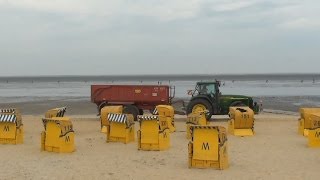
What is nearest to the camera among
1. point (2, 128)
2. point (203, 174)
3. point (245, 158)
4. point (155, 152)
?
point (203, 174)

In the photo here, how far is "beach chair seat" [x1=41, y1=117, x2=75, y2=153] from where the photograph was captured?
14008 millimetres

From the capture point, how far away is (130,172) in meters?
11.3

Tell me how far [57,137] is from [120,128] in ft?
8.73

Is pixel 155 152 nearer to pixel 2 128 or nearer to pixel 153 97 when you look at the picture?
pixel 2 128

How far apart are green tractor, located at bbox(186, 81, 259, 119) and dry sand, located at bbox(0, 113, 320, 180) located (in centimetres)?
572

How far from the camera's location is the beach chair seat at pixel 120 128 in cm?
1597

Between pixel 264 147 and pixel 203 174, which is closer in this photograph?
pixel 203 174

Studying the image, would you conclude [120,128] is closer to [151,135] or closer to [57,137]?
[151,135]

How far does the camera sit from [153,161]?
12.7m

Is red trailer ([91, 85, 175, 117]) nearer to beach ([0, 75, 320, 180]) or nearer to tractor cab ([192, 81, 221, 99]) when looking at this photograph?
tractor cab ([192, 81, 221, 99])

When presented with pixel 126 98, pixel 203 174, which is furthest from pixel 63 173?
pixel 126 98

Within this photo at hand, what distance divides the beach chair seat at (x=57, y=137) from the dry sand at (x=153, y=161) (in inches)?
11.1

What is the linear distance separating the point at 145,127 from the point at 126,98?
9812 millimetres

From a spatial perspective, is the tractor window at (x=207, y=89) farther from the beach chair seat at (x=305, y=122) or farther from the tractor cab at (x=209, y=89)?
the beach chair seat at (x=305, y=122)
